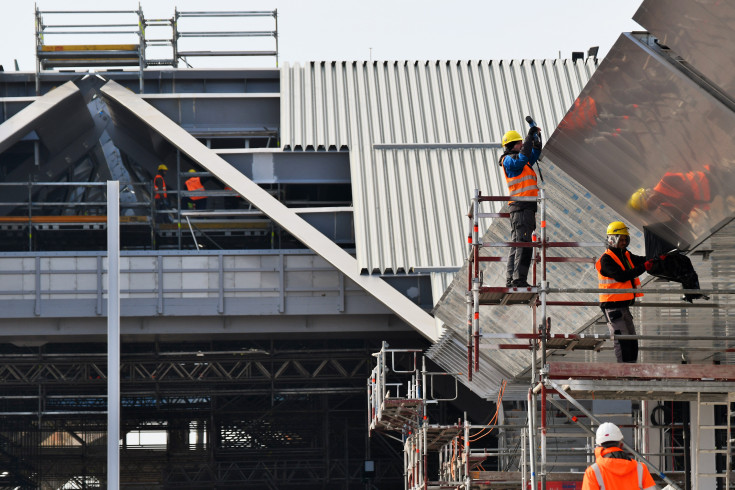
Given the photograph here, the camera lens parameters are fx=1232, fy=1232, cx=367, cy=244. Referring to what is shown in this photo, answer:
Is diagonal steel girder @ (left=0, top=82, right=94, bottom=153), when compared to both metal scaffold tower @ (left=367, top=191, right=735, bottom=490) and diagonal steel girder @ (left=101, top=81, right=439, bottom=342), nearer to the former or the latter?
diagonal steel girder @ (left=101, top=81, right=439, bottom=342)

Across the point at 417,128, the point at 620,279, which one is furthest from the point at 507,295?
the point at 417,128

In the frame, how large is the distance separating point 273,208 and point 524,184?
15712 millimetres

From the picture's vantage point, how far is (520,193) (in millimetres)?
14461

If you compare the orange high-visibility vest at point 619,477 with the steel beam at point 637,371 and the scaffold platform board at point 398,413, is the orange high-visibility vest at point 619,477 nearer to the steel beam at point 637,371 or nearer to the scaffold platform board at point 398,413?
the steel beam at point 637,371

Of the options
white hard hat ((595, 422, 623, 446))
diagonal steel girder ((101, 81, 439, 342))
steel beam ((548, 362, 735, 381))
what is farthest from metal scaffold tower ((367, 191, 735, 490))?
white hard hat ((595, 422, 623, 446))

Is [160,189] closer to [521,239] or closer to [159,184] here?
[159,184]

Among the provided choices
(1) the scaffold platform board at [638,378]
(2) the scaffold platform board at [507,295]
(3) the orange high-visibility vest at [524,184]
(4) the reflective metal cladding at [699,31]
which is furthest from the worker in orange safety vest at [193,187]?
(4) the reflective metal cladding at [699,31]

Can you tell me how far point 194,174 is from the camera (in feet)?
109

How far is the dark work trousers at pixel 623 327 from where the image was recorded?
44.0 feet

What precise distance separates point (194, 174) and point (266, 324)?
4.80 m

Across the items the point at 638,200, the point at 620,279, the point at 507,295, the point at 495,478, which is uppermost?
the point at 638,200

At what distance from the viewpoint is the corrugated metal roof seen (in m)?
29.7

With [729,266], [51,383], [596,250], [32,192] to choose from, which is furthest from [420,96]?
[729,266]

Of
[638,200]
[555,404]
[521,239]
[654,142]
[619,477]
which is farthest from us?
[521,239]
